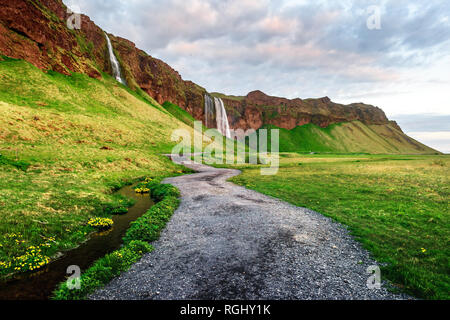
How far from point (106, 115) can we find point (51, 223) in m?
Answer: 61.4

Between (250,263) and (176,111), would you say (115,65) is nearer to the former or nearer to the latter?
(176,111)

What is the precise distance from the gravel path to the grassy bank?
452 millimetres

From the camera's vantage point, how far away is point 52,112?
45.8 metres

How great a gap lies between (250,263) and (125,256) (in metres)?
5.99

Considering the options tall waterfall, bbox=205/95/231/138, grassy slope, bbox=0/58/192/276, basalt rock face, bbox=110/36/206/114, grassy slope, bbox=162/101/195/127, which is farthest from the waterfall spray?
grassy slope, bbox=0/58/192/276

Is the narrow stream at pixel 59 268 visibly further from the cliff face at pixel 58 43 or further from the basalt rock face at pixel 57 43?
the cliff face at pixel 58 43

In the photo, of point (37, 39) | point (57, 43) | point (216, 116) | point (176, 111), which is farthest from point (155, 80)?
point (37, 39)

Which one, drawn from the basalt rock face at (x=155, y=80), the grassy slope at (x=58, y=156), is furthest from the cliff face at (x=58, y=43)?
the grassy slope at (x=58, y=156)

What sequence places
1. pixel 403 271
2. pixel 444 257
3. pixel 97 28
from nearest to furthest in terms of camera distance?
pixel 403 271
pixel 444 257
pixel 97 28

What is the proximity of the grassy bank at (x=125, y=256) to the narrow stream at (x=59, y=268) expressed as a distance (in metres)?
0.55

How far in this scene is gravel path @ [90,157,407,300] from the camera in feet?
23.4

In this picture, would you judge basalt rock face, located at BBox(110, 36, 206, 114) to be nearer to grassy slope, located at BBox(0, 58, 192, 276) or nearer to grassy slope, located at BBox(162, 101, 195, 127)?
grassy slope, located at BBox(162, 101, 195, 127)

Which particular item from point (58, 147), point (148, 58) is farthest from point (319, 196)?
point (148, 58)
